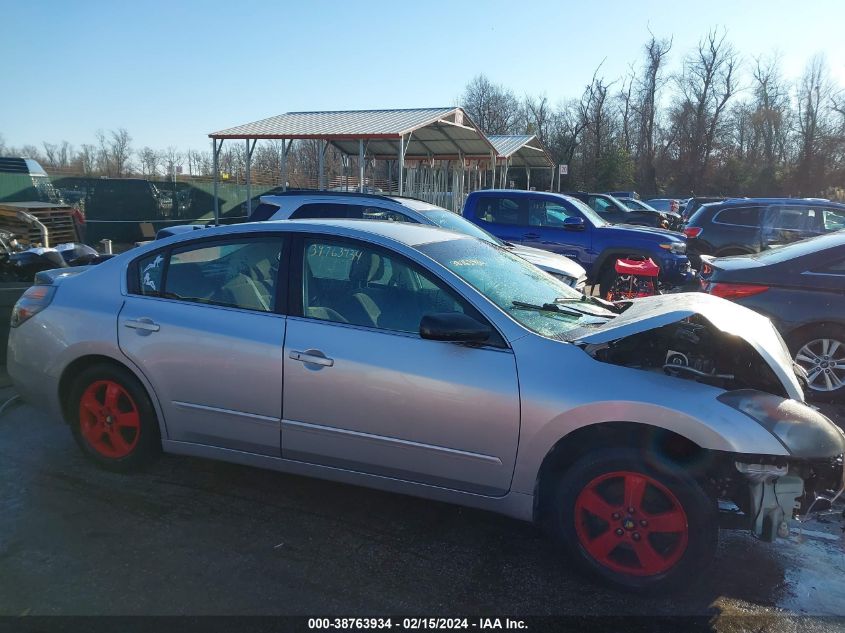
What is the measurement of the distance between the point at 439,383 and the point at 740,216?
1110 cm

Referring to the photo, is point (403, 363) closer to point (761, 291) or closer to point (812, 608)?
point (812, 608)

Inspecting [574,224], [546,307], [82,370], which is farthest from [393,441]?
[574,224]

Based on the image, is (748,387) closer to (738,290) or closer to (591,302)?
(591,302)

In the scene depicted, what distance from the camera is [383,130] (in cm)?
1819

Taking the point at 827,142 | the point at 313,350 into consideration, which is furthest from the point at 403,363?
the point at 827,142

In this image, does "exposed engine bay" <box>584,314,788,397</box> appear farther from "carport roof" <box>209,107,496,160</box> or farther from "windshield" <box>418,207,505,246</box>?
"carport roof" <box>209,107,496,160</box>

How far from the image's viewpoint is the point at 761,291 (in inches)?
224

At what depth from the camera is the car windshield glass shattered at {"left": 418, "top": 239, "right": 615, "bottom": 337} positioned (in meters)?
3.42

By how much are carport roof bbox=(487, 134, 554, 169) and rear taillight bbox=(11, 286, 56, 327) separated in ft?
80.5

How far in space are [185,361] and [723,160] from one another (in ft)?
195

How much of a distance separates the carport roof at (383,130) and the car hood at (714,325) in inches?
590

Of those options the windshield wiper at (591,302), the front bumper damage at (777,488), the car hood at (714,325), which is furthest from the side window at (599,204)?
the front bumper damage at (777,488)

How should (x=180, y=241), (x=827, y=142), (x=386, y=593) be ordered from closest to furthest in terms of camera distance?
(x=386, y=593) < (x=180, y=241) < (x=827, y=142)

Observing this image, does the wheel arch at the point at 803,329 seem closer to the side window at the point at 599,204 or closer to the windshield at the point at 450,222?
the windshield at the point at 450,222
